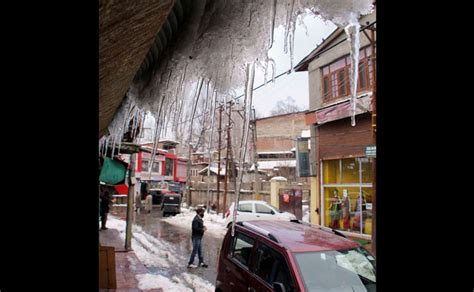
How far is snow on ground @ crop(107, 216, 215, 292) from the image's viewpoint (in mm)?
7598

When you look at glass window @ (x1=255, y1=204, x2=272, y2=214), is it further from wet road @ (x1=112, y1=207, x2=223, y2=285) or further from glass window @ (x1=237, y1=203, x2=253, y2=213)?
wet road @ (x1=112, y1=207, x2=223, y2=285)

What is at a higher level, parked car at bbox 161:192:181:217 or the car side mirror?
the car side mirror

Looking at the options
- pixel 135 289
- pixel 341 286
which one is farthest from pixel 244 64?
pixel 135 289

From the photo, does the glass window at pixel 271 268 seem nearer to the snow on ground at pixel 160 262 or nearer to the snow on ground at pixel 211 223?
the snow on ground at pixel 160 262

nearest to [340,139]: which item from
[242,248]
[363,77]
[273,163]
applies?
[363,77]

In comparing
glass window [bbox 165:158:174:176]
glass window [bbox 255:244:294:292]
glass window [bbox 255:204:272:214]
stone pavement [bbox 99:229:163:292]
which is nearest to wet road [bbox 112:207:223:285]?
stone pavement [bbox 99:229:163:292]

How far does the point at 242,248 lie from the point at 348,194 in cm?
918

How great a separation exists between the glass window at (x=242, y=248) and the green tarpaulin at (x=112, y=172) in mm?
4476

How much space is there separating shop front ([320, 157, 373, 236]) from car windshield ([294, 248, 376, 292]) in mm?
8555

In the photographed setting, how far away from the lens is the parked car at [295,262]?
400 centimetres

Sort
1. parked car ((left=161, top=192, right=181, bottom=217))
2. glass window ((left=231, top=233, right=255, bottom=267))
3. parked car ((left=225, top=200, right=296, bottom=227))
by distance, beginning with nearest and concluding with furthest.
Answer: glass window ((left=231, top=233, right=255, bottom=267))
parked car ((left=225, top=200, right=296, bottom=227))
parked car ((left=161, top=192, right=181, bottom=217))
